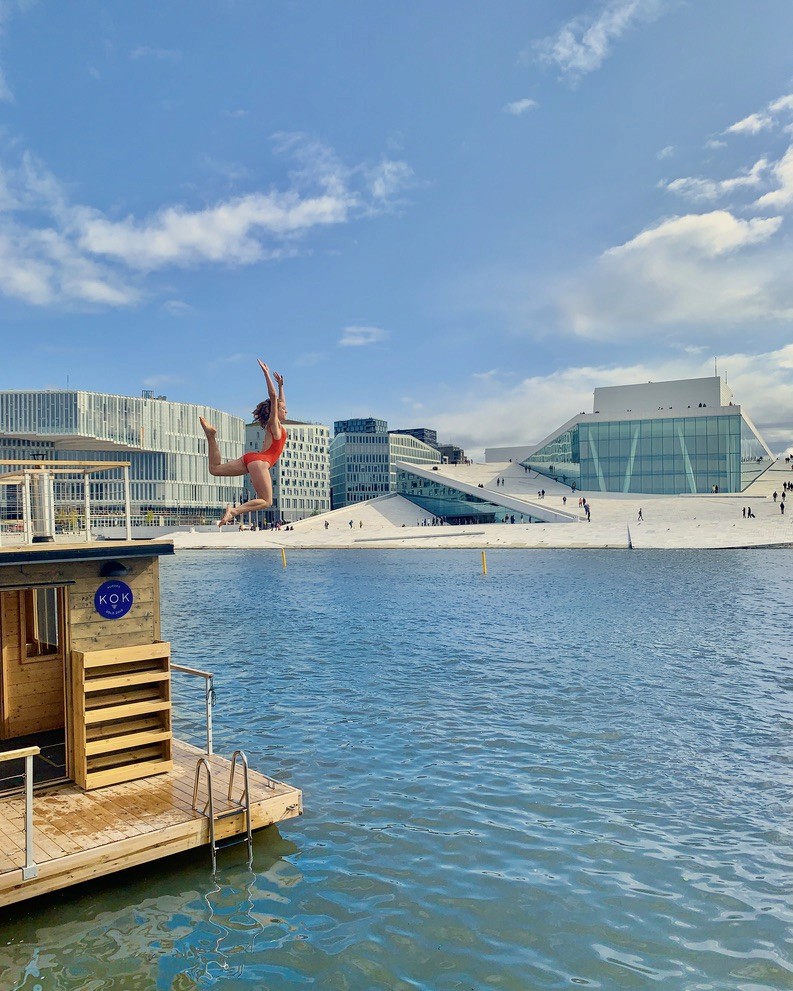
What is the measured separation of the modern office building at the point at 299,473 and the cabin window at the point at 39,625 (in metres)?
149

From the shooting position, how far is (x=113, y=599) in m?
10.5

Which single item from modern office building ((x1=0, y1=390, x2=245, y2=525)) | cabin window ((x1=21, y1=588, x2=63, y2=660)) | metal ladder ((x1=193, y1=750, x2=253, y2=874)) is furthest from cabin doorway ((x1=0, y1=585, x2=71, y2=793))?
modern office building ((x1=0, y1=390, x2=245, y2=525))

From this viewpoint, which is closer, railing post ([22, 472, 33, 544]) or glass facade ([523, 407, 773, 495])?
railing post ([22, 472, 33, 544])

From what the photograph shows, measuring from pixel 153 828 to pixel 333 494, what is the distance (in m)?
183

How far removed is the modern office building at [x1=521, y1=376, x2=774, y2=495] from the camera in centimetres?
9450

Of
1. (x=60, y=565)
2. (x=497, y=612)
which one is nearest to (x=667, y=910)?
(x=60, y=565)

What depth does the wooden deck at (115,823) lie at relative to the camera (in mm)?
7973

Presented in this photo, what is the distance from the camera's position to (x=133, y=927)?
26.1ft

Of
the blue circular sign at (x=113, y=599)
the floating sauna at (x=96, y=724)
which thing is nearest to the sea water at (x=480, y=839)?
the floating sauna at (x=96, y=724)

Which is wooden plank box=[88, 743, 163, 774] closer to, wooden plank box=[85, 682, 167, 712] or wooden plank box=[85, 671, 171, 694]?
wooden plank box=[85, 682, 167, 712]

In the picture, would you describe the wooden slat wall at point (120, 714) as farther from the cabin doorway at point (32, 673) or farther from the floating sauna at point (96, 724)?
the cabin doorway at point (32, 673)

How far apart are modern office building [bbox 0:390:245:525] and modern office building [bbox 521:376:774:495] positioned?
60.9m

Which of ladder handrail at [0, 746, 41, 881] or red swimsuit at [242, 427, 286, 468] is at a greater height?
red swimsuit at [242, 427, 286, 468]

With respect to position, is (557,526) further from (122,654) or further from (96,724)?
(96,724)
